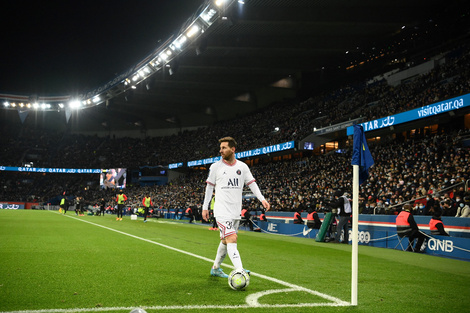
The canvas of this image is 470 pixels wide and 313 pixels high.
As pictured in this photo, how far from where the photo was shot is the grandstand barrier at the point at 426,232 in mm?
11461

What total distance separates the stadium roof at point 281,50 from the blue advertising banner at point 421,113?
8629mm

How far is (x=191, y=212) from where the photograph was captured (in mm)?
30422

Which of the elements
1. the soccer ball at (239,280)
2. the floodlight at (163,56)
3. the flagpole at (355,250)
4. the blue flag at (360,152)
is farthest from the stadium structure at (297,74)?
the soccer ball at (239,280)

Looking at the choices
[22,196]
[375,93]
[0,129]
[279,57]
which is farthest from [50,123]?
[375,93]

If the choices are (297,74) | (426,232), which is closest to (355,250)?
(426,232)

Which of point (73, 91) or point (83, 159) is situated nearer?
point (73, 91)

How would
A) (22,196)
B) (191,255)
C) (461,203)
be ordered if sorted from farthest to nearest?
(22,196), (461,203), (191,255)

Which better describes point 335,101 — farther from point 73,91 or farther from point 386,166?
point 73,91

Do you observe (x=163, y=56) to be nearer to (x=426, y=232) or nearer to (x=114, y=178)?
(x=114, y=178)

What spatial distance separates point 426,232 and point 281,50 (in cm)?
2521

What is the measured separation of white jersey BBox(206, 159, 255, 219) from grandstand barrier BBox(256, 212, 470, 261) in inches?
340

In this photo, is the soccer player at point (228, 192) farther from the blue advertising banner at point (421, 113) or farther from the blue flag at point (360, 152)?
the blue advertising banner at point (421, 113)

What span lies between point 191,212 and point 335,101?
17598 mm

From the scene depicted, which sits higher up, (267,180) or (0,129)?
(0,129)
